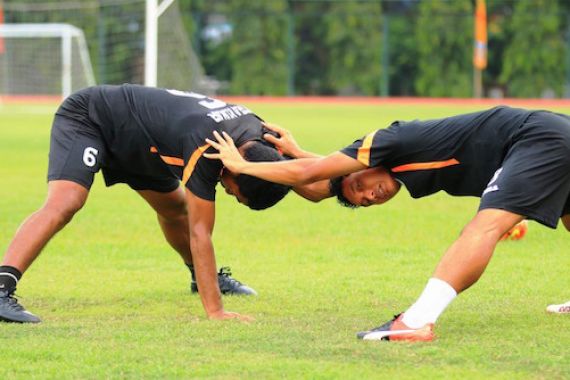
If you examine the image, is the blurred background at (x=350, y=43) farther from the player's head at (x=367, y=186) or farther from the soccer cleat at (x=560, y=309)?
the player's head at (x=367, y=186)

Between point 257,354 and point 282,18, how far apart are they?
41.6 m

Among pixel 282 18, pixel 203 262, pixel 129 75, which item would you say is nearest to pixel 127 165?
pixel 203 262

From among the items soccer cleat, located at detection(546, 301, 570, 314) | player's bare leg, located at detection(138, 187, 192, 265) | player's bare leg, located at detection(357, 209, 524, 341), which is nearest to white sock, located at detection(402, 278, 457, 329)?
player's bare leg, located at detection(357, 209, 524, 341)

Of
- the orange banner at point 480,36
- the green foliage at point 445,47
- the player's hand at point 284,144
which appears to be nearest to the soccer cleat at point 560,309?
the player's hand at point 284,144

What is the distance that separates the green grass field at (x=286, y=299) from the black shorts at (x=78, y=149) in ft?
3.00

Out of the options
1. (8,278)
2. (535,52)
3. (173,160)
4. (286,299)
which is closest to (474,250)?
(173,160)

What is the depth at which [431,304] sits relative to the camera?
654 centimetres

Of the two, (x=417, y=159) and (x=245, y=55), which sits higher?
(x=417, y=159)

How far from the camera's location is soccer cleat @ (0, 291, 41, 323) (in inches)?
288

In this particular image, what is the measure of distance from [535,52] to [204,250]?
3918cm

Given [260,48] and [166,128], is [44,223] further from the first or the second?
[260,48]

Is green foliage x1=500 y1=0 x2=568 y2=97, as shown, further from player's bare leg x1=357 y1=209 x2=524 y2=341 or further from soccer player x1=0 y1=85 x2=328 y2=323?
player's bare leg x1=357 y1=209 x2=524 y2=341

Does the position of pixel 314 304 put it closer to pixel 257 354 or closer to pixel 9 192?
pixel 257 354

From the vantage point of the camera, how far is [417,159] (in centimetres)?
674
